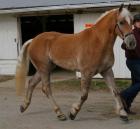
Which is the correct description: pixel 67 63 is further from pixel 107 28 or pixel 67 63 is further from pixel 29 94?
pixel 29 94

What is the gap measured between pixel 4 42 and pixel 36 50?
815 centimetres

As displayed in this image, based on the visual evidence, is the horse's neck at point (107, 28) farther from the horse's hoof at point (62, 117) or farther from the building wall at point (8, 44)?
the building wall at point (8, 44)

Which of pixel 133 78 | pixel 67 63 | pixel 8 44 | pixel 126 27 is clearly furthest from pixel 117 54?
pixel 126 27

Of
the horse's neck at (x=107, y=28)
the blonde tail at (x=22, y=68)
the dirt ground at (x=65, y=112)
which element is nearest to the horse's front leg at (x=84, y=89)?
the dirt ground at (x=65, y=112)

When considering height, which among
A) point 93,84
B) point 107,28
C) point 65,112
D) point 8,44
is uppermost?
point 107,28

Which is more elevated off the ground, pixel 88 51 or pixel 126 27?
pixel 126 27

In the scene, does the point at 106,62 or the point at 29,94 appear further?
the point at 29,94

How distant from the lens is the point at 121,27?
8273 mm

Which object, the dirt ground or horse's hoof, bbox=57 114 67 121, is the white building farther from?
horse's hoof, bbox=57 114 67 121

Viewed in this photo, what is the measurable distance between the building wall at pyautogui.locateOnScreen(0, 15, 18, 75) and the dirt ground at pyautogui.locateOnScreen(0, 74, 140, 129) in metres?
4.94

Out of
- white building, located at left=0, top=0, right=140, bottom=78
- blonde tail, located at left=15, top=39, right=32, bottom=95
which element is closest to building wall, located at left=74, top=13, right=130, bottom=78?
white building, located at left=0, top=0, right=140, bottom=78

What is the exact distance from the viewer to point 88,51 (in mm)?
8719

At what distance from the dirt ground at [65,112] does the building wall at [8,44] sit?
16.2 feet

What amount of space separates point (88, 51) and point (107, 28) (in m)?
0.53
